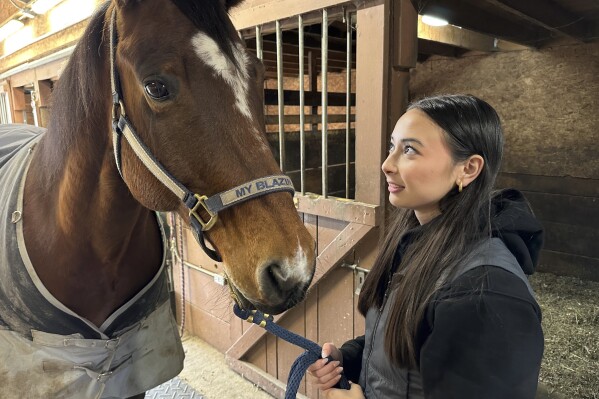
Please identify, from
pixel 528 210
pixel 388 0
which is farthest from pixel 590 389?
pixel 388 0

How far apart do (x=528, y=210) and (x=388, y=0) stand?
99 cm

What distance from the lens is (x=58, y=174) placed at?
957 mm

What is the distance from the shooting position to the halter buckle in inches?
28.1

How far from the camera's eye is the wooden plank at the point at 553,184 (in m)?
3.16

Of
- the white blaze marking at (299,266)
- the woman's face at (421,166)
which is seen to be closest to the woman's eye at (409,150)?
the woman's face at (421,166)

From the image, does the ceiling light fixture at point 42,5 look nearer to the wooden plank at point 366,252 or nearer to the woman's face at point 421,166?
the wooden plank at point 366,252

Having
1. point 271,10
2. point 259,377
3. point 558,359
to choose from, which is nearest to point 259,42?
point 271,10

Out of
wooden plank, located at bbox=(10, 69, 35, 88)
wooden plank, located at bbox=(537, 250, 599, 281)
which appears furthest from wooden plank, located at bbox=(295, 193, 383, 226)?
wooden plank, located at bbox=(10, 69, 35, 88)

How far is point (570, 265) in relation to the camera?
3.28m

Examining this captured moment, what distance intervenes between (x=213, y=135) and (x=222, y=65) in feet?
0.45

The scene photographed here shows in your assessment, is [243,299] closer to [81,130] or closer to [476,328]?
[476,328]

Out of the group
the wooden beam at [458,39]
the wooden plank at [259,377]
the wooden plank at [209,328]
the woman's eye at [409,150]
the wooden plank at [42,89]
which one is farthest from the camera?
the wooden plank at [42,89]

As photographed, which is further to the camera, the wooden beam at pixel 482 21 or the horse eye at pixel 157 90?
the wooden beam at pixel 482 21

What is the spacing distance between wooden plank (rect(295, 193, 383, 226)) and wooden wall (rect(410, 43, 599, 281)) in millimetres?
2539
